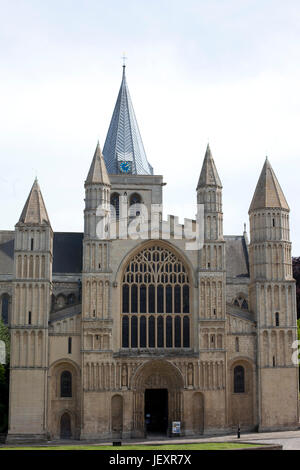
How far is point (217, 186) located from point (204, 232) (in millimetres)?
4279

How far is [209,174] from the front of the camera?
6844 centimetres

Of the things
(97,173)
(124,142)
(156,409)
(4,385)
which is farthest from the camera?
(124,142)

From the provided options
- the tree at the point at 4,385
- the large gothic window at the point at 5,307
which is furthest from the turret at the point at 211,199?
the large gothic window at the point at 5,307

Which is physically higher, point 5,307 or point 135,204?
point 135,204

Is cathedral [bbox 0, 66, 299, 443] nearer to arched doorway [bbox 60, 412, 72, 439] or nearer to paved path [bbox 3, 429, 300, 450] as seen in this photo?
arched doorway [bbox 60, 412, 72, 439]

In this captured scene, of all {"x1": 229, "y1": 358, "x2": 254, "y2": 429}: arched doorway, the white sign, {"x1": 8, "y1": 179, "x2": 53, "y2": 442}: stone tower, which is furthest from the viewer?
{"x1": 229, "y1": 358, "x2": 254, "y2": 429}: arched doorway

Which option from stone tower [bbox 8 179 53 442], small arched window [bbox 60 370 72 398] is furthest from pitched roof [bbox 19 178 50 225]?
small arched window [bbox 60 370 72 398]

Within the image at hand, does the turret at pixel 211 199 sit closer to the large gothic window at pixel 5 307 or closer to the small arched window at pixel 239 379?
the small arched window at pixel 239 379

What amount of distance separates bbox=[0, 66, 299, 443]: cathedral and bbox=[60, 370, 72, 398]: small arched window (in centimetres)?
16

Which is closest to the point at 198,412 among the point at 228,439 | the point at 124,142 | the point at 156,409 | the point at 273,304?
the point at 156,409

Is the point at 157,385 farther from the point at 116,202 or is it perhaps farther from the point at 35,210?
the point at 116,202

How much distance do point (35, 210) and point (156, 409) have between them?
19.4 metres

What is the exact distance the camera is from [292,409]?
65.5 m

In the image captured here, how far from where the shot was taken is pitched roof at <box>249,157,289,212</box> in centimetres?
6844
